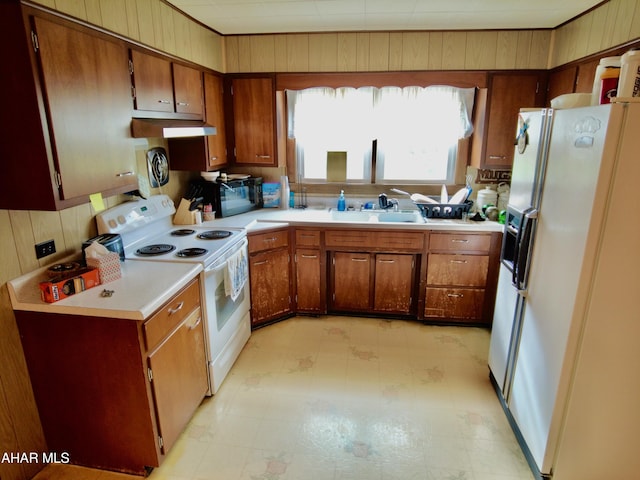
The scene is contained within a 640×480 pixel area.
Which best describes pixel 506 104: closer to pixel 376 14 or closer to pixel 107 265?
pixel 376 14

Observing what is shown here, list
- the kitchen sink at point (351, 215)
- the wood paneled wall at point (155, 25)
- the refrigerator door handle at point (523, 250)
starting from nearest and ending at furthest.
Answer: the wood paneled wall at point (155, 25), the refrigerator door handle at point (523, 250), the kitchen sink at point (351, 215)

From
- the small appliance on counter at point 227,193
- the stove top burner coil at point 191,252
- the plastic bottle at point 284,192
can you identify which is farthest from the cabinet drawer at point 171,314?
the plastic bottle at point 284,192

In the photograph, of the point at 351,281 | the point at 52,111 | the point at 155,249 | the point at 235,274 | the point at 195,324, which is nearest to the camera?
the point at 52,111

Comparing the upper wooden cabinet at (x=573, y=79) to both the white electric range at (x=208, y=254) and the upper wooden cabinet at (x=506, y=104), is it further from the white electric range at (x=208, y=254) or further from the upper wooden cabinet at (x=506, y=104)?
the white electric range at (x=208, y=254)

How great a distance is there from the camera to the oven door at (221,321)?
7.82 feet

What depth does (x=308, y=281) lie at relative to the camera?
11.2 ft

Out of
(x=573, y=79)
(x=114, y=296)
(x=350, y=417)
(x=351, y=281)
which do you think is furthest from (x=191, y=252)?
(x=573, y=79)

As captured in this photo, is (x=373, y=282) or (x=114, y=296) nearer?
(x=114, y=296)

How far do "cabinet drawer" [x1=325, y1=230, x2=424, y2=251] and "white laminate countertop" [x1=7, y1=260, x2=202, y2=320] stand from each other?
1.50m

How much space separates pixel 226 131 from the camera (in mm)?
3547

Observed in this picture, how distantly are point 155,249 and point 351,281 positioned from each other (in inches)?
65.2

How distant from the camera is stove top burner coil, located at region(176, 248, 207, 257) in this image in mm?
2361

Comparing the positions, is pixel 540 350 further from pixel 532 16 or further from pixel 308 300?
pixel 532 16

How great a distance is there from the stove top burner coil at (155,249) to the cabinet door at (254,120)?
137cm
